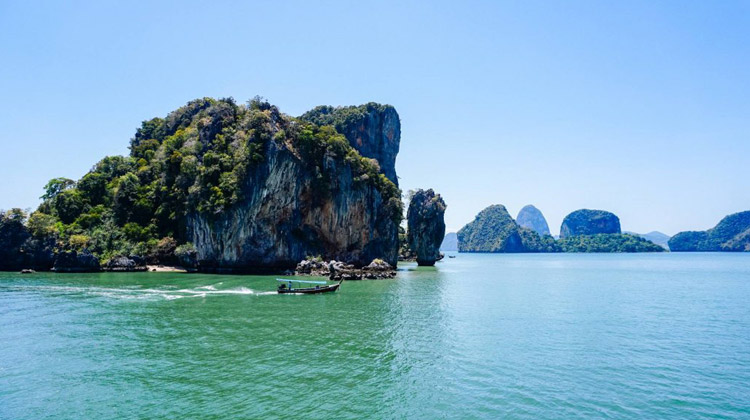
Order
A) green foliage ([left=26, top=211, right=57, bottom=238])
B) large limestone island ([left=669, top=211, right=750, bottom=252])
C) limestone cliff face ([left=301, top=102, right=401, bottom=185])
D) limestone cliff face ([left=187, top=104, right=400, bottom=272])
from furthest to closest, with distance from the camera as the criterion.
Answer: large limestone island ([left=669, top=211, right=750, bottom=252]) < limestone cliff face ([left=301, top=102, right=401, bottom=185]) < green foliage ([left=26, top=211, right=57, bottom=238]) < limestone cliff face ([left=187, top=104, right=400, bottom=272])

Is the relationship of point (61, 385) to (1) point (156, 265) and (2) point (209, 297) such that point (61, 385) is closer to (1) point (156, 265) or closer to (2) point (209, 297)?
(2) point (209, 297)

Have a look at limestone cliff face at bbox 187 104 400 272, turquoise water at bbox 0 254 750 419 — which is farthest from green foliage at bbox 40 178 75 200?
turquoise water at bbox 0 254 750 419

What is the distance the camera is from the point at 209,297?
1406 inches

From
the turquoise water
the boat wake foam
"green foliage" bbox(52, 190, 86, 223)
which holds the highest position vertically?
"green foliage" bbox(52, 190, 86, 223)

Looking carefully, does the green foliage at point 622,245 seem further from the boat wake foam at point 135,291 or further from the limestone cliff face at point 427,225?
the boat wake foam at point 135,291

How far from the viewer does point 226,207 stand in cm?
5609

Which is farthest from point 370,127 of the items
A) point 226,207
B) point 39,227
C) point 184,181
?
point 39,227

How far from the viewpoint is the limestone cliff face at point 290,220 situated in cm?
5644

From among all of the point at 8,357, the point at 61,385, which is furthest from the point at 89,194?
the point at 61,385

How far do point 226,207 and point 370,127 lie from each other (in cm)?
6090

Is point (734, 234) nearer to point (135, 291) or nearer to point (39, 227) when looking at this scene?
point (135, 291)

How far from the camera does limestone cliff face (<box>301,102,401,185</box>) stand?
106 m

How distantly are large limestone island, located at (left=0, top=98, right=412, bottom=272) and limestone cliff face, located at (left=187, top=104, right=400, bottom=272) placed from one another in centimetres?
15

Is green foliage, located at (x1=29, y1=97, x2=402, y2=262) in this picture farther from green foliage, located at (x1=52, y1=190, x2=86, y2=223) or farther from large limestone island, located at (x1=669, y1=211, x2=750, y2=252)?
large limestone island, located at (x1=669, y1=211, x2=750, y2=252)
